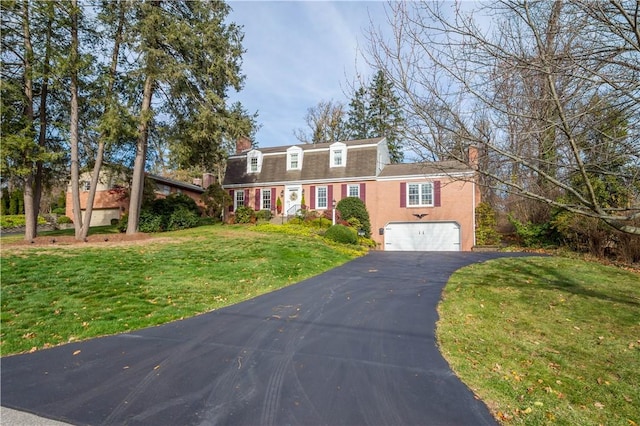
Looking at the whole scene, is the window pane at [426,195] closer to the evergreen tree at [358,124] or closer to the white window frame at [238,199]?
the white window frame at [238,199]

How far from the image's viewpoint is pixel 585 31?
11.8 feet

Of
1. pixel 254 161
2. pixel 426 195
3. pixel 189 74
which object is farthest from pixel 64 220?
pixel 426 195

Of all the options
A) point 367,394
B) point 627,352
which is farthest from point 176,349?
point 627,352

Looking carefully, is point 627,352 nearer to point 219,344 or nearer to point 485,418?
point 485,418

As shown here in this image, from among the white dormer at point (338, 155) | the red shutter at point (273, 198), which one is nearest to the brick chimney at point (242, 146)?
the red shutter at point (273, 198)

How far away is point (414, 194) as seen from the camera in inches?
802

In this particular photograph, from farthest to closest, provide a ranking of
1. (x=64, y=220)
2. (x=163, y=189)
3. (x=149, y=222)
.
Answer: (x=163, y=189) < (x=64, y=220) < (x=149, y=222)

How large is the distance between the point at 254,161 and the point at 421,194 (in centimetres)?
1227

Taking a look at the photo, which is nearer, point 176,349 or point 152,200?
point 176,349

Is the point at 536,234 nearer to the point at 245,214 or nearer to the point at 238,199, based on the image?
the point at 245,214

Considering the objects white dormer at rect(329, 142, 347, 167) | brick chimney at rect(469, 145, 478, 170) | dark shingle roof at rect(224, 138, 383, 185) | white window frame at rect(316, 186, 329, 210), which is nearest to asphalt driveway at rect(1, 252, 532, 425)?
brick chimney at rect(469, 145, 478, 170)

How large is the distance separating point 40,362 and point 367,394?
14.0ft

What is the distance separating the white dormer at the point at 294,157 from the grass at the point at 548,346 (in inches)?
653

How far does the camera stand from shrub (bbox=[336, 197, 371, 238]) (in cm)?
2019
